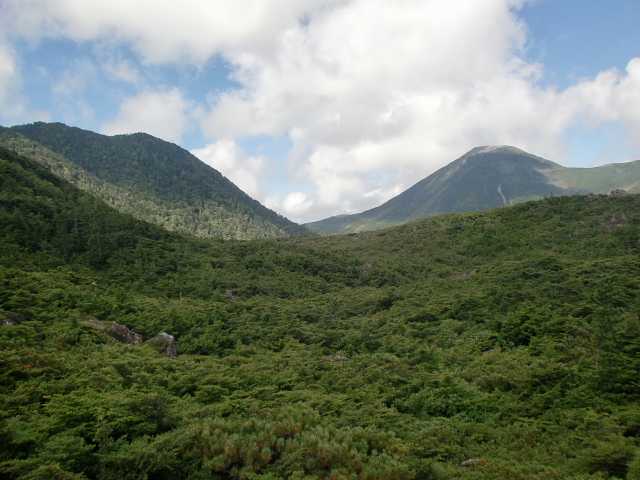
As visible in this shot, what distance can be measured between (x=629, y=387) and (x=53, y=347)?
1933 centimetres

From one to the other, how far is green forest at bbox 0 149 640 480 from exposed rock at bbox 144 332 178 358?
159mm

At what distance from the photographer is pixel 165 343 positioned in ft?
58.5

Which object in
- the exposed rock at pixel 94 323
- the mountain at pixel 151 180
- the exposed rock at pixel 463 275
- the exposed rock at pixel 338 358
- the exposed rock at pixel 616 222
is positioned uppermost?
the mountain at pixel 151 180

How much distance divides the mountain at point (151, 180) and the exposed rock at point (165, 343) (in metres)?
91.7

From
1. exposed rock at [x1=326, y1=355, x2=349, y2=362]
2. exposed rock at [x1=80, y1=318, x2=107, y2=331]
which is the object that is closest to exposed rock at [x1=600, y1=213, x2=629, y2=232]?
exposed rock at [x1=326, y1=355, x2=349, y2=362]

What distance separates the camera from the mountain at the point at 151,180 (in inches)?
4584

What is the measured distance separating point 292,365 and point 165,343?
736 centimetres

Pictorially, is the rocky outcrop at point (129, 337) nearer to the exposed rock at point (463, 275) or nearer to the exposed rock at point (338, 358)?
the exposed rock at point (338, 358)

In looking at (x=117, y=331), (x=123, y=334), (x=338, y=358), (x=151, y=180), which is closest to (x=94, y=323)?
(x=117, y=331)

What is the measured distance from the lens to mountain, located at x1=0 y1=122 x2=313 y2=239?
11644 cm

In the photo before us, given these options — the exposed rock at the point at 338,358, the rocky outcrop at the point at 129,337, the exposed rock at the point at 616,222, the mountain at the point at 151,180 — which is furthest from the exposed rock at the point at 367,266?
the mountain at the point at 151,180

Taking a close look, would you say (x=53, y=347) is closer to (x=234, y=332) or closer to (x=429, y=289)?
(x=234, y=332)

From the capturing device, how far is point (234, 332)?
21.8m

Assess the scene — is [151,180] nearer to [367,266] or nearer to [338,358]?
[367,266]
